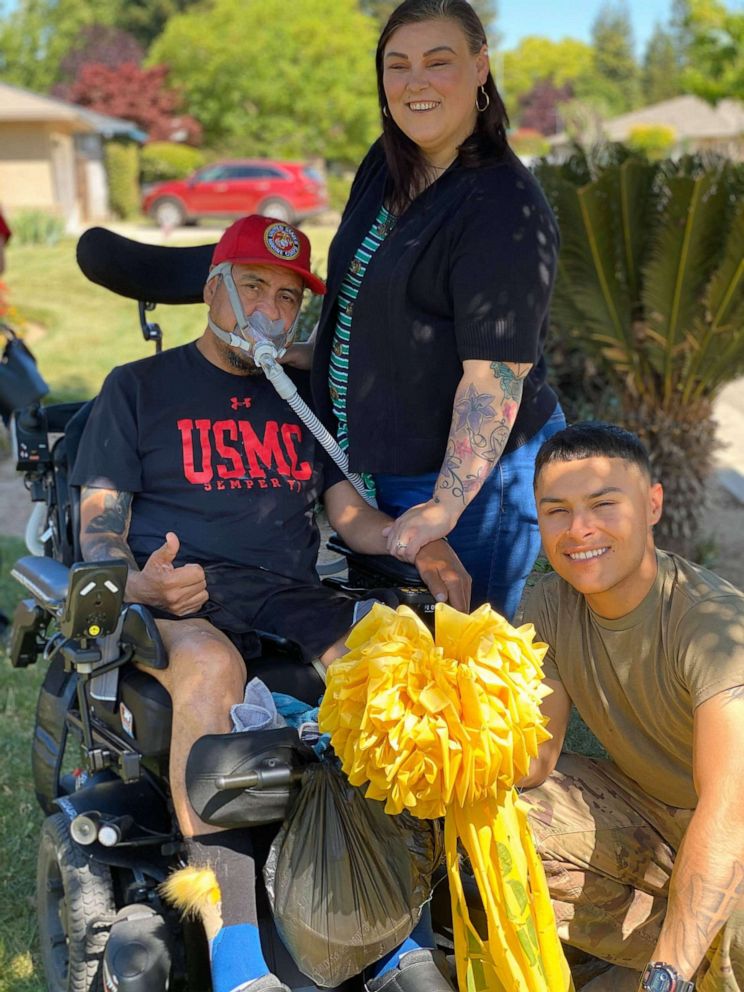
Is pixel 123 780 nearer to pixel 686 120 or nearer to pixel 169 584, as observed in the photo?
pixel 169 584

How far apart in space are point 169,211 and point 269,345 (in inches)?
989

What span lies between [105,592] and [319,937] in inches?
36.9

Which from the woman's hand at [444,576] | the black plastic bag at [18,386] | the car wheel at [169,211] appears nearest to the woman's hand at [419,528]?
the woman's hand at [444,576]

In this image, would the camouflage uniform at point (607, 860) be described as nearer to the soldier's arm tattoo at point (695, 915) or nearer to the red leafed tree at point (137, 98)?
the soldier's arm tattoo at point (695, 915)

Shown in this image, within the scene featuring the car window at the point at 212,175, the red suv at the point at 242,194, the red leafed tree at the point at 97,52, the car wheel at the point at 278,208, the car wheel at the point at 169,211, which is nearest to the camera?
the car wheel at the point at 278,208

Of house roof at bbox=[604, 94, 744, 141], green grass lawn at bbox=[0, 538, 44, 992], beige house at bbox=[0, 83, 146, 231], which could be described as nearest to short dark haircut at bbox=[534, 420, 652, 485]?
green grass lawn at bbox=[0, 538, 44, 992]

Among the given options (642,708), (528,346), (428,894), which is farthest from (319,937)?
(528,346)

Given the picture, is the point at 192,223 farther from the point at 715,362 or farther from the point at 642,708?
the point at 642,708

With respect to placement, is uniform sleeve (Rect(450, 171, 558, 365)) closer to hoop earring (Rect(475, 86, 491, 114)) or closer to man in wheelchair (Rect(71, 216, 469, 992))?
hoop earring (Rect(475, 86, 491, 114))

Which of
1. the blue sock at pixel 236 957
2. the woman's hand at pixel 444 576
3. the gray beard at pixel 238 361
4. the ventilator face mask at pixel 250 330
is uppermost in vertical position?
the ventilator face mask at pixel 250 330

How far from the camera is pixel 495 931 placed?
2.45 m

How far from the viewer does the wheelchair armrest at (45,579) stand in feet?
10.2

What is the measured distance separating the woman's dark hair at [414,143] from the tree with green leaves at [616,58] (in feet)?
261

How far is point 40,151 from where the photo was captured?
105 feet
